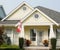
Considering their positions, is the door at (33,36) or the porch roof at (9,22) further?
the door at (33,36)

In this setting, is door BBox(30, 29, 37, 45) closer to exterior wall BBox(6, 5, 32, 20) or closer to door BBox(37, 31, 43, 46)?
door BBox(37, 31, 43, 46)

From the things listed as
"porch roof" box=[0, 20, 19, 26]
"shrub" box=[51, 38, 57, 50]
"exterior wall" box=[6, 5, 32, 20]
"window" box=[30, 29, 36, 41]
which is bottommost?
"shrub" box=[51, 38, 57, 50]

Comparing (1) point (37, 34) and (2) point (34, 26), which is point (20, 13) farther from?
(1) point (37, 34)

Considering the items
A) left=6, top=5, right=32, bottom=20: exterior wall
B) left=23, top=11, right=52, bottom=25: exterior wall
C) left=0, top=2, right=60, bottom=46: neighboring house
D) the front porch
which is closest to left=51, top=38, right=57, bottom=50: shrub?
left=0, top=2, right=60, bottom=46: neighboring house

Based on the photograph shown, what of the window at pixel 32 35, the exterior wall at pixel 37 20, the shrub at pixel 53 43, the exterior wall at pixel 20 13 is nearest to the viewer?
the shrub at pixel 53 43

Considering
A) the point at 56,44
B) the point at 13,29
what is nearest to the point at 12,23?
the point at 13,29

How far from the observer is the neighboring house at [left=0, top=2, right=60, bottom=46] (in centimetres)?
4019

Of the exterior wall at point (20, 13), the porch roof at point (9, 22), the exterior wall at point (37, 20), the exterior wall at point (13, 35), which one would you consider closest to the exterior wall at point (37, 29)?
the exterior wall at point (13, 35)

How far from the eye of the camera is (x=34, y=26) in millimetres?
42344

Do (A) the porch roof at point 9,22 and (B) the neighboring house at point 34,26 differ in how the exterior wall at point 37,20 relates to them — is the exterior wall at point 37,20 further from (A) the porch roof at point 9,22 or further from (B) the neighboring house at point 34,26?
(A) the porch roof at point 9,22

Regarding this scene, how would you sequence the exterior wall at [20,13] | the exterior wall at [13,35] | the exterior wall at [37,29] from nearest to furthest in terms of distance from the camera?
the exterior wall at [37,29], the exterior wall at [13,35], the exterior wall at [20,13]

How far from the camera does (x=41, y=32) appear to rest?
139 feet

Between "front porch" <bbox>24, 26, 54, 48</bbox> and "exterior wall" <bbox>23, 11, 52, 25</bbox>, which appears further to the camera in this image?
"front porch" <bbox>24, 26, 54, 48</bbox>

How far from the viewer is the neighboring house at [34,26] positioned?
4019 cm
